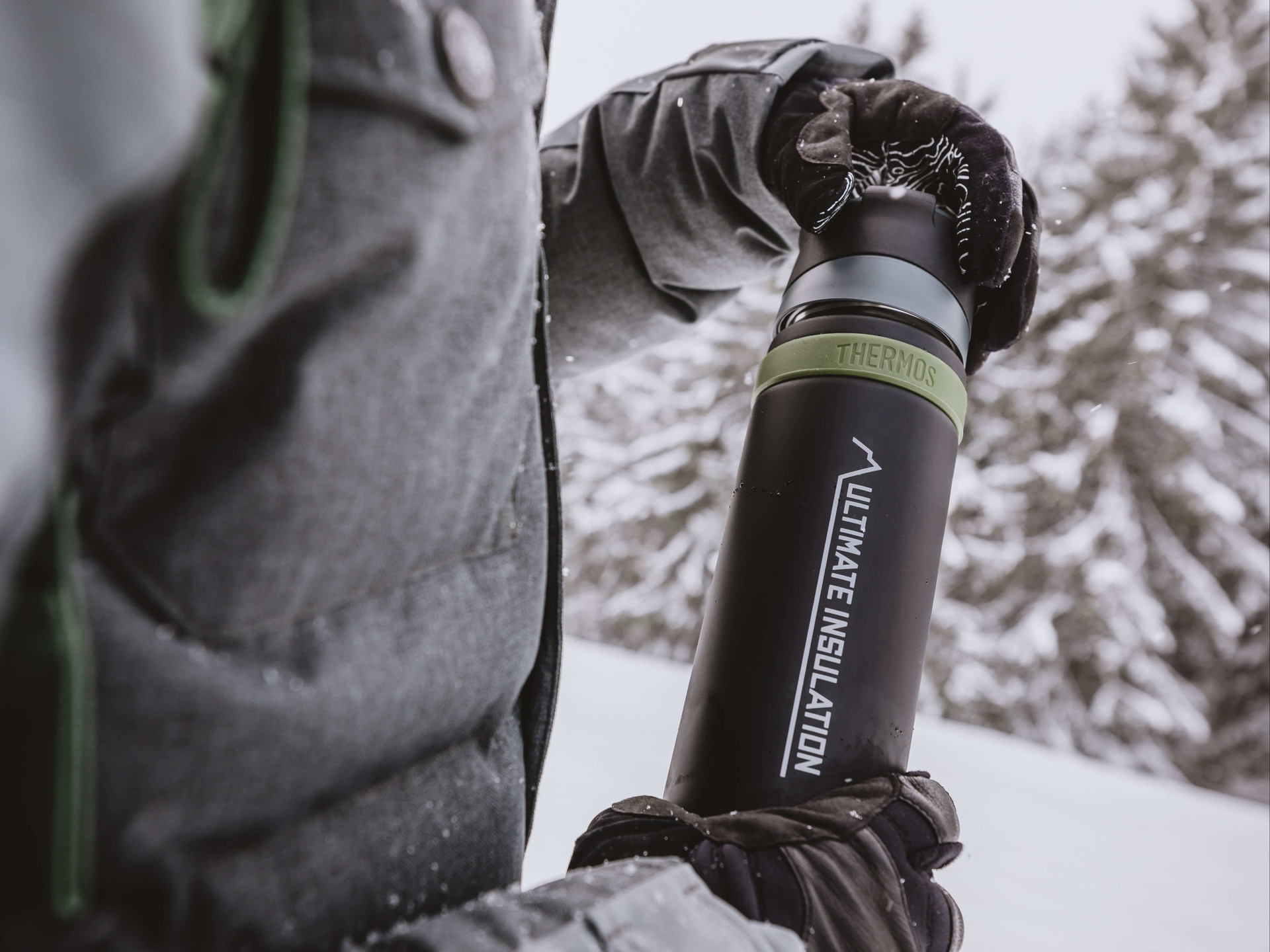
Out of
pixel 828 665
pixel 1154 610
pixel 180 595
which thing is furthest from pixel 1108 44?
pixel 180 595

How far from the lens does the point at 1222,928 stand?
1166 mm

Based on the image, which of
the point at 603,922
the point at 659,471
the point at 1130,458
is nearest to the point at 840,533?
the point at 603,922

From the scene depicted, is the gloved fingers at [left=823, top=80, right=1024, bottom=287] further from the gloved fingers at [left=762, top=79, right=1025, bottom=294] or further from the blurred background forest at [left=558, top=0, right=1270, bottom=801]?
the blurred background forest at [left=558, top=0, right=1270, bottom=801]

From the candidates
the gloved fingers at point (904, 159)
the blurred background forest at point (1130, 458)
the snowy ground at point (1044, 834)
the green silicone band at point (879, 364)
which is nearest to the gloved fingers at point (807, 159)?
the gloved fingers at point (904, 159)

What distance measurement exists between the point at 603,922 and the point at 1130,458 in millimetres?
5187

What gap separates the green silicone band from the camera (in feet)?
2.13

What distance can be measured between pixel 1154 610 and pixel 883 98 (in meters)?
4.61

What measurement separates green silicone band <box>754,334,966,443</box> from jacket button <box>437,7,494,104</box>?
1.22 feet

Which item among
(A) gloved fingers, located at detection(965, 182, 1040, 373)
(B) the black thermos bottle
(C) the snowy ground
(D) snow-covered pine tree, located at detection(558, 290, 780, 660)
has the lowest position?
(D) snow-covered pine tree, located at detection(558, 290, 780, 660)

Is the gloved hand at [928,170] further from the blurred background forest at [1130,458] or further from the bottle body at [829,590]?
the blurred background forest at [1130,458]

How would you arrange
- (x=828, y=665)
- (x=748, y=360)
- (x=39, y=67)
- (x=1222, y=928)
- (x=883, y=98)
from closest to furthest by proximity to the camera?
1. (x=39, y=67)
2. (x=828, y=665)
3. (x=883, y=98)
4. (x=1222, y=928)
5. (x=748, y=360)

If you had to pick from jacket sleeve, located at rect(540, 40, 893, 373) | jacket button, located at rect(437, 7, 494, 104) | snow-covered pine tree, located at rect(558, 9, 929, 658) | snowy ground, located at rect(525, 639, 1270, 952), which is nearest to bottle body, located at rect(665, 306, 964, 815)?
jacket sleeve, located at rect(540, 40, 893, 373)

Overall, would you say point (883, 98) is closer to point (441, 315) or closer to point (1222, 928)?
point (441, 315)

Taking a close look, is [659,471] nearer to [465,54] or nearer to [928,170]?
[928,170]
